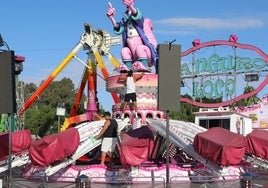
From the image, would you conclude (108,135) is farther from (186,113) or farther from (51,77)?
(186,113)

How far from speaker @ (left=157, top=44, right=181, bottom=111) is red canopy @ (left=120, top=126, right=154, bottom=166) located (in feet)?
11.5

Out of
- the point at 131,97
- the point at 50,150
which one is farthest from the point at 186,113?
the point at 50,150

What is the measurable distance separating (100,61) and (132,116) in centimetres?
1884

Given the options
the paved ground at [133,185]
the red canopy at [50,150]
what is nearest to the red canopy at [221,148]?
the paved ground at [133,185]

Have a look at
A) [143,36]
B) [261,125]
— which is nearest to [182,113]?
[261,125]

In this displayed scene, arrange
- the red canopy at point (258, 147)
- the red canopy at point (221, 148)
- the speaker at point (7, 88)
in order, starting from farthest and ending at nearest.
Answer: the red canopy at point (258, 147), the red canopy at point (221, 148), the speaker at point (7, 88)

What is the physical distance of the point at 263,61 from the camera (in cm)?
3503

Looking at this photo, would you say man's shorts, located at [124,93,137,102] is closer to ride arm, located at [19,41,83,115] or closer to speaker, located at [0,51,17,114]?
speaker, located at [0,51,17,114]

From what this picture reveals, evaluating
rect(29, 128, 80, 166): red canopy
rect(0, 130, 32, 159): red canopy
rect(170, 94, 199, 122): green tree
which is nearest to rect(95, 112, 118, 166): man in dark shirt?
rect(29, 128, 80, 166): red canopy

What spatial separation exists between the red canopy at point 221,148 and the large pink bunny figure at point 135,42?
637cm

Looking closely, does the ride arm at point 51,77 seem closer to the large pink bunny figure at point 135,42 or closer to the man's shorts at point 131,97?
the large pink bunny figure at point 135,42

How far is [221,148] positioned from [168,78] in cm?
321

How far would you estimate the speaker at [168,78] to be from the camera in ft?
30.7

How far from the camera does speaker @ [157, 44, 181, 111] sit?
9.35m
